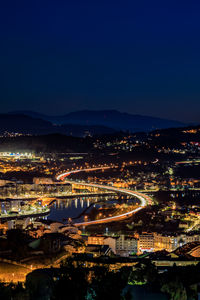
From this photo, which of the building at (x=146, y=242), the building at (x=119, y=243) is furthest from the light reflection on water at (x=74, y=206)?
the building at (x=119, y=243)

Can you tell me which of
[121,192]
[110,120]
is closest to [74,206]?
[121,192]

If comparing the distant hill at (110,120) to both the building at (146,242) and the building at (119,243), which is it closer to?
the building at (146,242)

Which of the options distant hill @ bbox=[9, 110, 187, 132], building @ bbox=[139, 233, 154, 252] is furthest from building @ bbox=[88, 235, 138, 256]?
distant hill @ bbox=[9, 110, 187, 132]

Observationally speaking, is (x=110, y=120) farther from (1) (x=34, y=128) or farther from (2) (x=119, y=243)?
(2) (x=119, y=243)

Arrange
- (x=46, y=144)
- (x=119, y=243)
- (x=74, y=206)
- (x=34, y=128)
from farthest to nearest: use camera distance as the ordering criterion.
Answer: (x=34, y=128), (x=46, y=144), (x=74, y=206), (x=119, y=243)

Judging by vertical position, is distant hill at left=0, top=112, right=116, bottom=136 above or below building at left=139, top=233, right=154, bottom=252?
above

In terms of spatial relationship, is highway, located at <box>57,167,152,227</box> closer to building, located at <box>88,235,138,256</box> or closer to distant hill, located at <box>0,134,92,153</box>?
building, located at <box>88,235,138,256</box>

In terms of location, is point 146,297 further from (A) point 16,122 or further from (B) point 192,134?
(A) point 16,122

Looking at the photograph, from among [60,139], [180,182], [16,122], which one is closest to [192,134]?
[60,139]
